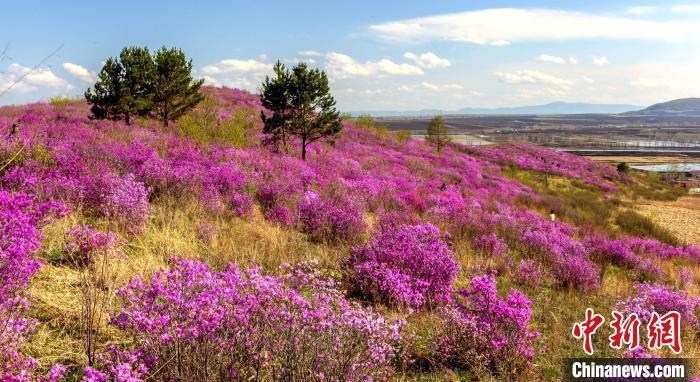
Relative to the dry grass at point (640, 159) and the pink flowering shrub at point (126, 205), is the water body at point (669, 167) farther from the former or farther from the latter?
the pink flowering shrub at point (126, 205)

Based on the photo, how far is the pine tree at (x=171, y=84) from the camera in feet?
68.2

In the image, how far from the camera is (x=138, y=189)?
7625mm

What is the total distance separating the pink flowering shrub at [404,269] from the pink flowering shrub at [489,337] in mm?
842

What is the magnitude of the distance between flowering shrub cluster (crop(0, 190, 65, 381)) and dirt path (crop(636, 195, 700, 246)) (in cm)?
2545

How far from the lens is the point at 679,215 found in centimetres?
2966

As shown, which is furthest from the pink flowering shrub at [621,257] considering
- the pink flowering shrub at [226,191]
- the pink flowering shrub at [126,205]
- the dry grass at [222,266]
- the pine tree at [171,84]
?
the pine tree at [171,84]

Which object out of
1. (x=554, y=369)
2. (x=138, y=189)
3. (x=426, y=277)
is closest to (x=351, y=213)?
(x=426, y=277)

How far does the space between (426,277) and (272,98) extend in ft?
42.8

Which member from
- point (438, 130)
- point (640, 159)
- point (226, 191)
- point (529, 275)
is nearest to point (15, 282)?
point (226, 191)

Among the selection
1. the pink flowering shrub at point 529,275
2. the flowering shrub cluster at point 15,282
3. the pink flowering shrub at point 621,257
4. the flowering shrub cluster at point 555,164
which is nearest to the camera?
the flowering shrub cluster at point 15,282

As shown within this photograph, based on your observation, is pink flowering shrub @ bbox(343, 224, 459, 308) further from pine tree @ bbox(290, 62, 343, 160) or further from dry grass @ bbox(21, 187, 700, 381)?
pine tree @ bbox(290, 62, 343, 160)

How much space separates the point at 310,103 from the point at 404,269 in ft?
40.1

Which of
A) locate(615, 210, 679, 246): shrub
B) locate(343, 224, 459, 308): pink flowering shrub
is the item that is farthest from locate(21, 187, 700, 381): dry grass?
locate(615, 210, 679, 246): shrub

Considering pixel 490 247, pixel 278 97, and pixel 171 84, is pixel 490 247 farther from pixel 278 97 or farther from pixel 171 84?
pixel 171 84
